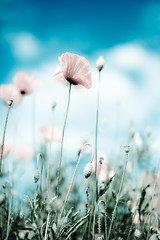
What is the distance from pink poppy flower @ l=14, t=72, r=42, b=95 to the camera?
4.99 feet

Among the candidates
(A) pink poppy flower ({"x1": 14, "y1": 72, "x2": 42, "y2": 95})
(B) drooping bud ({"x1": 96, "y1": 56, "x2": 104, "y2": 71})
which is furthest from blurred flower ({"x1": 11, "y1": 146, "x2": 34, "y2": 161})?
(B) drooping bud ({"x1": 96, "y1": 56, "x2": 104, "y2": 71})

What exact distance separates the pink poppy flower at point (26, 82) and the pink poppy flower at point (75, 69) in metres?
0.45

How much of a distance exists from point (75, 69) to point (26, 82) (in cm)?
54

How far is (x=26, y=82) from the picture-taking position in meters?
1.54

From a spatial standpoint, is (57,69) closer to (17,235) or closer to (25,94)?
(25,94)

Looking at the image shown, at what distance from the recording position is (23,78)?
5.08ft

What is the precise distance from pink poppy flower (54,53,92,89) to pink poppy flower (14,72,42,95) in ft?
1.48

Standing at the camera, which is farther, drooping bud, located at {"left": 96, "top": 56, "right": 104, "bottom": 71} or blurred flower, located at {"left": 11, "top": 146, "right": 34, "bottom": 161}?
blurred flower, located at {"left": 11, "top": 146, "right": 34, "bottom": 161}

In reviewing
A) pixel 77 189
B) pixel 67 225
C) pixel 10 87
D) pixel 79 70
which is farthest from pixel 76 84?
Answer: pixel 77 189

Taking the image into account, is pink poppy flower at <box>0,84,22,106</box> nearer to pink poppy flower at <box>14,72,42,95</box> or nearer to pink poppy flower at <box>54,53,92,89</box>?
pink poppy flower at <box>14,72,42,95</box>

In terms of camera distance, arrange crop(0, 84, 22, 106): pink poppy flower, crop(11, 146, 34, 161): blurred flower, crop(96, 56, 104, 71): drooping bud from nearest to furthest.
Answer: crop(96, 56, 104, 71): drooping bud < crop(0, 84, 22, 106): pink poppy flower < crop(11, 146, 34, 161): blurred flower

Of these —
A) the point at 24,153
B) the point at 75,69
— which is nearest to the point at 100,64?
the point at 75,69

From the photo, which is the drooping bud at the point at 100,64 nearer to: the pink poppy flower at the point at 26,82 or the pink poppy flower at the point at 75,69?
the pink poppy flower at the point at 75,69

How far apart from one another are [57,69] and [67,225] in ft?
2.26
